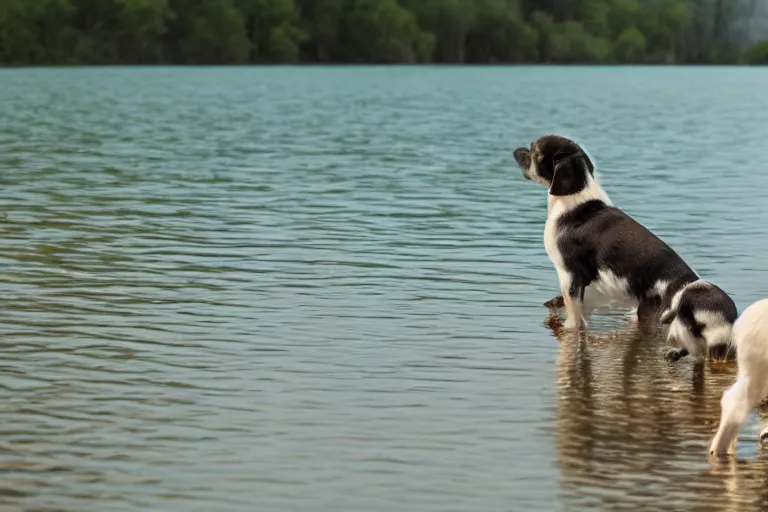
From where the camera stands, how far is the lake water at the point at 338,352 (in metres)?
7.56

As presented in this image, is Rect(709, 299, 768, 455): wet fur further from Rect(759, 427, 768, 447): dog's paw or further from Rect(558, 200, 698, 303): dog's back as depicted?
Rect(558, 200, 698, 303): dog's back

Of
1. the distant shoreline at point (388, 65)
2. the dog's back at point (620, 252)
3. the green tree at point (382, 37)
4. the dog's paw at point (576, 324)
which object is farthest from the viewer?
the green tree at point (382, 37)

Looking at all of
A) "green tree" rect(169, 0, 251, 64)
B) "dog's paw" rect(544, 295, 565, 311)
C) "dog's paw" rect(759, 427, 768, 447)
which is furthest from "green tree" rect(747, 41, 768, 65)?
"dog's paw" rect(759, 427, 768, 447)

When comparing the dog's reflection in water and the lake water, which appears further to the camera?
the lake water

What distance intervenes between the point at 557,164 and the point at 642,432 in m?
3.42

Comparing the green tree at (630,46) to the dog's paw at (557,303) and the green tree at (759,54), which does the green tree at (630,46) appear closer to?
the green tree at (759,54)

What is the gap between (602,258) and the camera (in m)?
11.2

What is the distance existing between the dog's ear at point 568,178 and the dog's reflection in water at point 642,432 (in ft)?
3.41

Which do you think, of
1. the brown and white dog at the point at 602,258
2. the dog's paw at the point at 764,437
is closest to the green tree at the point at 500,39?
the brown and white dog at the point at 602,258

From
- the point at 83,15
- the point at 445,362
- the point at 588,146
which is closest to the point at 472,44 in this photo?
the point at 83,15

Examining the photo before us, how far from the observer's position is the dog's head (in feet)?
37.9

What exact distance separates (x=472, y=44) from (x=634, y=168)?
5419 inches

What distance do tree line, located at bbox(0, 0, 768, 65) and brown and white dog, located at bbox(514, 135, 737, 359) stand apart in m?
128

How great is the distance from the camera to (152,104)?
188ft
